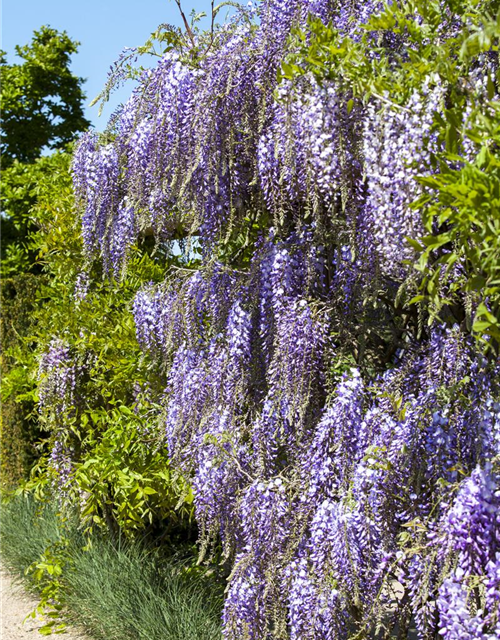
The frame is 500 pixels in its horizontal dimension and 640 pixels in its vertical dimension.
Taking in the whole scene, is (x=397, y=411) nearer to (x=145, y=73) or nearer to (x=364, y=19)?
(x=364, y=19)

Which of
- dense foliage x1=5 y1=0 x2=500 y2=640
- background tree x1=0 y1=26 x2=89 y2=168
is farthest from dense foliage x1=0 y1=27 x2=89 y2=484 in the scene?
dense foliage x1=5 y1=0 x2=500 y2=640

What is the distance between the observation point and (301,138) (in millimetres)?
2611

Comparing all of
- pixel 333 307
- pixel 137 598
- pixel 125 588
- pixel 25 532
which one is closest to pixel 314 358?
pixel 333 307

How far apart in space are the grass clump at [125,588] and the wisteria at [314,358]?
0.80 m

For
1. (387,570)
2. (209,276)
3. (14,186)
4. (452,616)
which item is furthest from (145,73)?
(14,186)

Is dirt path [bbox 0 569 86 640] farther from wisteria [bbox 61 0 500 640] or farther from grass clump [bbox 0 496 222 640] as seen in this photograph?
wisteria [bbox 61 0 500 640]

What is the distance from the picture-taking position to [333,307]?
111 inches

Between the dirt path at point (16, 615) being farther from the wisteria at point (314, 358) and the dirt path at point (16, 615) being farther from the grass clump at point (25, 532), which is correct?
the wisteria at point (314, 358)

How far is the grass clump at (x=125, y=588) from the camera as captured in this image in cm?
366

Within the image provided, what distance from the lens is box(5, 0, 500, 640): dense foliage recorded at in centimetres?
213

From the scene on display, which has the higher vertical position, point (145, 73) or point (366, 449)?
point (145, 73)

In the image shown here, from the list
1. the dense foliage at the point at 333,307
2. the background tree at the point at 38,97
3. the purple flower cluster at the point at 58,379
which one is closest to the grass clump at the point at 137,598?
the dense foliage at the point at 333,307

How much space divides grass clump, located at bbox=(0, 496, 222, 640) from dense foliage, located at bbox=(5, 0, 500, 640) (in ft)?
1.87

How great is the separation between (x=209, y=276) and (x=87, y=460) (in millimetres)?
1694
